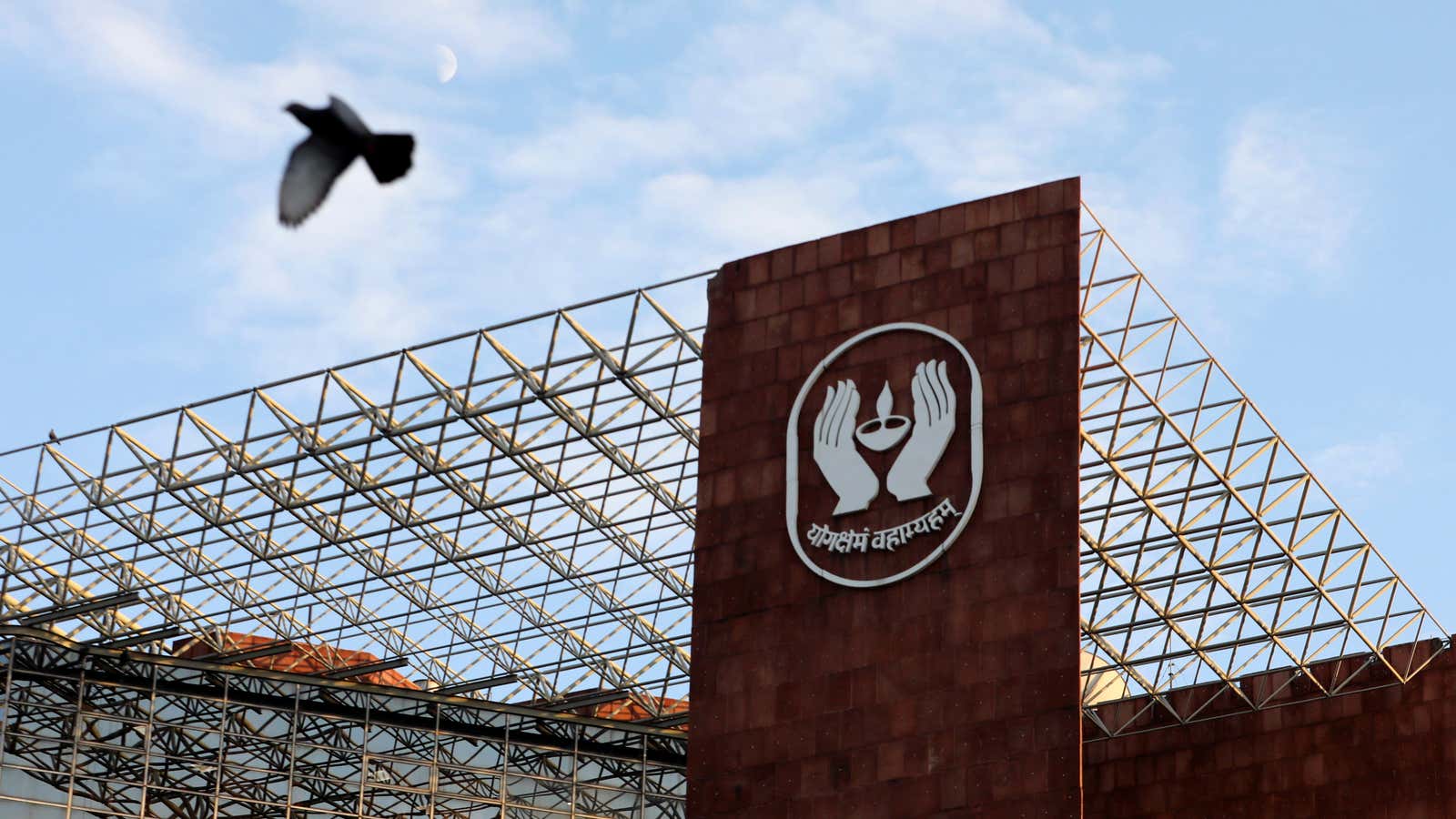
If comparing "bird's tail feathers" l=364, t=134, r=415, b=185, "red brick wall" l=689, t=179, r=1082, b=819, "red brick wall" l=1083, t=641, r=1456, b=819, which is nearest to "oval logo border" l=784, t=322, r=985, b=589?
"red brick wall" l=689, t=179, r=1082, b=819

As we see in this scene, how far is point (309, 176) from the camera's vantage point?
21.1 metres

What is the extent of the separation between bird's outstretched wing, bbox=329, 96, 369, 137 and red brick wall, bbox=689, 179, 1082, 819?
22.7 m

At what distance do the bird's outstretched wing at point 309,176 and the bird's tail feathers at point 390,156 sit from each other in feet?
3.53

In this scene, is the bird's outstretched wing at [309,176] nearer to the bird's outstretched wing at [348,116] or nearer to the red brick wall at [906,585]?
the bird's outstretched wing at [348,116]

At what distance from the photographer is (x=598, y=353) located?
166ft

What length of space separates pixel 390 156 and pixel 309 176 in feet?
5.66

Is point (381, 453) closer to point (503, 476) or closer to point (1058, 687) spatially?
point (503, 476)

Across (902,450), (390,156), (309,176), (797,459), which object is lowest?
(390,156)

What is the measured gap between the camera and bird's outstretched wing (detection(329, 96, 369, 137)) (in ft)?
66.8

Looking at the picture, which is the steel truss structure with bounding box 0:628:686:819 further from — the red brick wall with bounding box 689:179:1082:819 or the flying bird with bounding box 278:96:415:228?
the flying bird with bounding box 278:96:415:228

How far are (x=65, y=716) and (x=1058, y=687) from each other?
97.8 feet

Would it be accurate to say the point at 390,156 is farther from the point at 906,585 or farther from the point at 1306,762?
the point at 1306,762

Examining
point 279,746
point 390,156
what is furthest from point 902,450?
point 279,746

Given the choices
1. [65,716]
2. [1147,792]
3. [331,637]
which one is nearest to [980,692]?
[1147,792]
